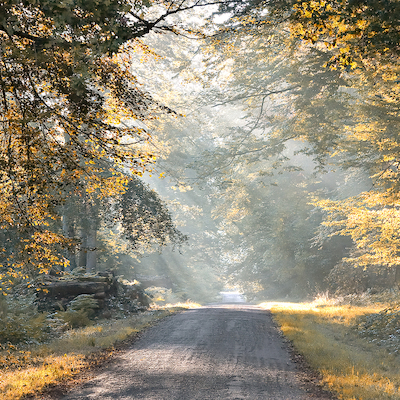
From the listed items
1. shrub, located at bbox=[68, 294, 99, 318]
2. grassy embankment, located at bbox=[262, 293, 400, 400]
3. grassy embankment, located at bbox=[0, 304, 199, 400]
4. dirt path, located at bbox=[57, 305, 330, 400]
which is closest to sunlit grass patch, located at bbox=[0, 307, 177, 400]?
grassy embankment, located at bbox=[0, 304, 199, 400]

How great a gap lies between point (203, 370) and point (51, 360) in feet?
10.5

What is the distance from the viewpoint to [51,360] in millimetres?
7855

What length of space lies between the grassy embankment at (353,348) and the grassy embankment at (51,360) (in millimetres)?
4641

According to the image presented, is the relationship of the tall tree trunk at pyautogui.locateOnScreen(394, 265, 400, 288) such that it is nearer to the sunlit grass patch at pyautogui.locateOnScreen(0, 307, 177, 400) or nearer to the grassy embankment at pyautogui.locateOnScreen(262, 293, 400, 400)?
the grassy embankment at pyautogui.locateOnScreen(262, 293, 400, 400)

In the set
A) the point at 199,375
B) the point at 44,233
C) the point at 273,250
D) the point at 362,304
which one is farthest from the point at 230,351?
the point at 273,250

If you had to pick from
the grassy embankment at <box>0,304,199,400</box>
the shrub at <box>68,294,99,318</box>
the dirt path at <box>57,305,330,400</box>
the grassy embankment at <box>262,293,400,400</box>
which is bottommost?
the grassy embankment at <box>262,293,400,400</box>

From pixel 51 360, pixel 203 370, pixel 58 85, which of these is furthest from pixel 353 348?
pixel 58 85

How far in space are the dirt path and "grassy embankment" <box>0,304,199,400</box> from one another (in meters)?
0.57

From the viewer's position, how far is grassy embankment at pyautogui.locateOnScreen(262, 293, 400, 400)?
637cm

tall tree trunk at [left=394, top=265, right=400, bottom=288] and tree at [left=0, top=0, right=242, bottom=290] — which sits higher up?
tree at [left=0, top=0, right=242, bottom=290]

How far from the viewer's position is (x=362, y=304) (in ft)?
57.9

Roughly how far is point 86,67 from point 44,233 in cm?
380

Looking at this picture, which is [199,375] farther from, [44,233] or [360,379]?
[44,233]

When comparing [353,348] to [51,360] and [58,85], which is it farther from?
[58,85]
